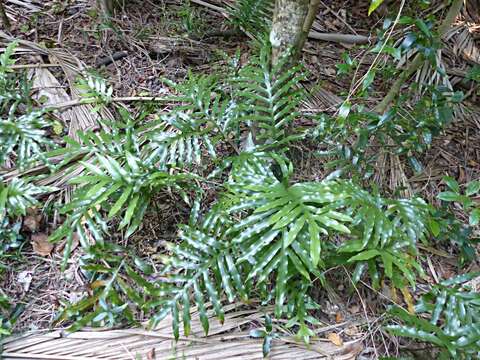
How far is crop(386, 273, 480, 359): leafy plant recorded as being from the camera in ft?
5.61

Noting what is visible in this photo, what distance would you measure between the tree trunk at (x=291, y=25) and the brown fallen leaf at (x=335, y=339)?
1.19m

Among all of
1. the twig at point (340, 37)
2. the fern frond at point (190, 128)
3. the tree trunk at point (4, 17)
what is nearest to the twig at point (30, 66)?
the tree trunk at point (4, 17)

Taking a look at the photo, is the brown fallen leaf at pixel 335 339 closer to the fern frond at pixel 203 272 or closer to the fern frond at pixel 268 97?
the fern frond at pixel 203 272

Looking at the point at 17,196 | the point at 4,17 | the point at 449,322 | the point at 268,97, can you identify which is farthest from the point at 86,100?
the point at 449,322

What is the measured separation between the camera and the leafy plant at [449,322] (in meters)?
1.71

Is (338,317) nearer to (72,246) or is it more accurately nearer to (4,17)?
(72,246)

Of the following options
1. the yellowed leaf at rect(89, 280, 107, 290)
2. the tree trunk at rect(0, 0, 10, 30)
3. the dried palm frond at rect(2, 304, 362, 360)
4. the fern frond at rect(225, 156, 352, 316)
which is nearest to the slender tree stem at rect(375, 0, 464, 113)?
the fern frond at rect(225, 156, 352, 316)

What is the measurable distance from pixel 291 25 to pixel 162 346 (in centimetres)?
142

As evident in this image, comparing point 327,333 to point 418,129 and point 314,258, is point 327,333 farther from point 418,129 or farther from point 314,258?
point 418,129

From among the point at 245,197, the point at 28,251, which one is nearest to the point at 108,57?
the point at 28,251

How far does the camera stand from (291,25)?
84.2 inches

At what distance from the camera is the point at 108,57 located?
2658mm

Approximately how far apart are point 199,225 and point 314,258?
2.19 feet

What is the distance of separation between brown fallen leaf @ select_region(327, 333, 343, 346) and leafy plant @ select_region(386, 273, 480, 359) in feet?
0.73
